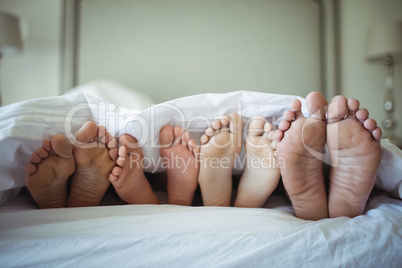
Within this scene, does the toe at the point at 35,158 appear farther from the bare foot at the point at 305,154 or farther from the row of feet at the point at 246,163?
the bare foot at the point at 305,154

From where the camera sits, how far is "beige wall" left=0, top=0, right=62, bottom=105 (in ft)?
5.23

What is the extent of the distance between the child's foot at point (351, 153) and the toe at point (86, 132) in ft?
1.58

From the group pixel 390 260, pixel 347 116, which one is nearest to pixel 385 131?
pixel 347 116

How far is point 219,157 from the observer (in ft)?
2.04

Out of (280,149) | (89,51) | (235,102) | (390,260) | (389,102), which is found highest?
(89,51)

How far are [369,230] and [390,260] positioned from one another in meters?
0.05

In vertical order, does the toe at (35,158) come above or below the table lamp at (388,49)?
below

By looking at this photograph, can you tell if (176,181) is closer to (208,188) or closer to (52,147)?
(208,188)

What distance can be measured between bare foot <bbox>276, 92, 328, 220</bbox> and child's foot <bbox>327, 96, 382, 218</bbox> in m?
Answer: 0.02

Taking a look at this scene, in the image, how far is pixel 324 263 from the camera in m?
0.38

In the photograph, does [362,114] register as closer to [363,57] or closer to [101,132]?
[101,132]

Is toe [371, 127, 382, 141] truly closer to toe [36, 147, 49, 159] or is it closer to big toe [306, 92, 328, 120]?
big toe [306, 92, 328, 120]

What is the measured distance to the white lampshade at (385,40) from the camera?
150 centimetres

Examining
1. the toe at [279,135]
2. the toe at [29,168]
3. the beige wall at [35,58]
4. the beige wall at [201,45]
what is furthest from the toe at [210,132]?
the beige wall at [35,58]
